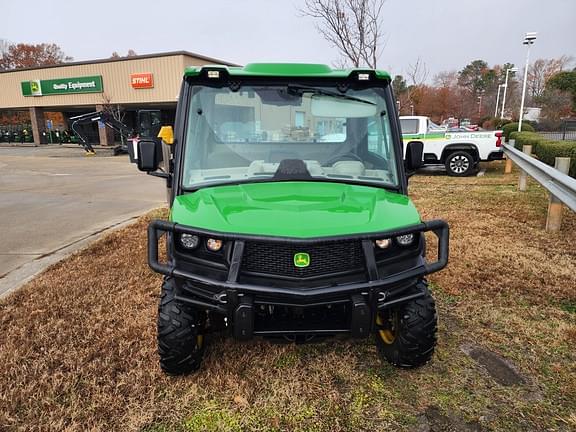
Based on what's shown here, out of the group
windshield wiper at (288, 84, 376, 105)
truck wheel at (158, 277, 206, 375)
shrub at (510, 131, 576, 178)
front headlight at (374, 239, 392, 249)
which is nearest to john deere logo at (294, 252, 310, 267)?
front headlight at (374, 239, 392, 249)

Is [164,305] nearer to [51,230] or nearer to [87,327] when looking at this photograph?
[87,327]

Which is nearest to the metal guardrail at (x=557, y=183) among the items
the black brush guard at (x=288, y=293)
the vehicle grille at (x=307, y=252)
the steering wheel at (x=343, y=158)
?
the steering wheel at (x=343, y=158)

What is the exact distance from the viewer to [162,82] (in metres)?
29.1

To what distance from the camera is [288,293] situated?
2.28m

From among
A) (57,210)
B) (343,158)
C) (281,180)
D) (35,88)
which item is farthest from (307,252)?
(35,88)

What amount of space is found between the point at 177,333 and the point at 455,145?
11.7 m

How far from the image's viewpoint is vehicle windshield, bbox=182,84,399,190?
10.1 ft

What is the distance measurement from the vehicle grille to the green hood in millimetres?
94

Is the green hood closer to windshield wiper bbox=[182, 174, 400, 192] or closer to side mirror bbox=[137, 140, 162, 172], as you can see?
windshield wiper bbox=[182, 174, 400, 192]

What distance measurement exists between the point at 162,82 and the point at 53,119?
62.6 feet

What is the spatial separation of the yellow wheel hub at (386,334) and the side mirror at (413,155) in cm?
126

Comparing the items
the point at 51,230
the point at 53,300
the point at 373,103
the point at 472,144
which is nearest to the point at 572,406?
the point at 373,103

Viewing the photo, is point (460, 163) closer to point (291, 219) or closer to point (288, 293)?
point (291, 219)

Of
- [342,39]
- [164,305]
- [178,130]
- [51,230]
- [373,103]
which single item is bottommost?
[51,230]
